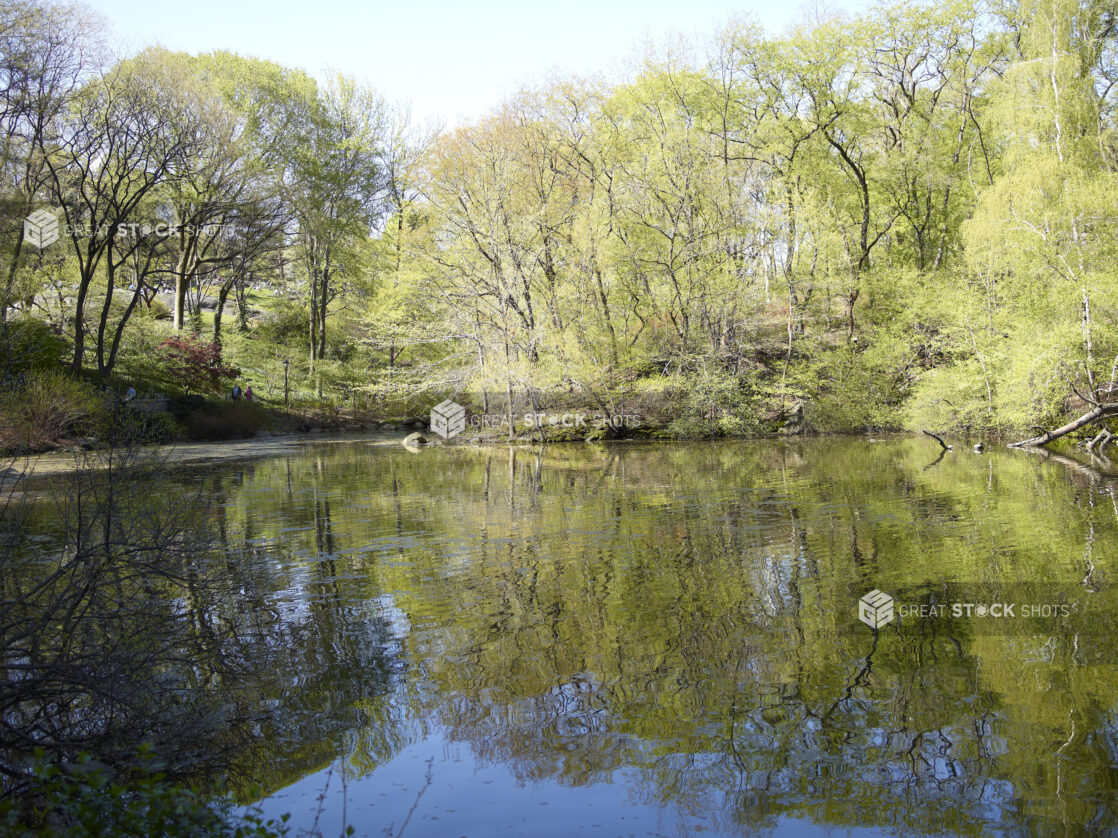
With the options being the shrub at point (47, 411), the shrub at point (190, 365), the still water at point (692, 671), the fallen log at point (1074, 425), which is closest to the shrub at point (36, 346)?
the shrub at point (47, 411)

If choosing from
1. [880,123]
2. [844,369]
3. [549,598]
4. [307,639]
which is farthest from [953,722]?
[880,123]

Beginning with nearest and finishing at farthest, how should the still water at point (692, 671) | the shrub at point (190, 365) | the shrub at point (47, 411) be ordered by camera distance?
Result: the still water at point (692, 671)
the shrub at point (47, 411)
the shrub at point (190, 365)

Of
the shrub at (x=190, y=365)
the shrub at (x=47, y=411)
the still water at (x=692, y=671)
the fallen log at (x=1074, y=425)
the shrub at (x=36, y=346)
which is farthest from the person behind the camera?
the shrub at (x=190, y=365)

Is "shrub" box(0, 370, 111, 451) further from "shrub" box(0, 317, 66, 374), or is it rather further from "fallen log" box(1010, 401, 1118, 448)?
"fallen log" box(1010, 401, 1118, 448)

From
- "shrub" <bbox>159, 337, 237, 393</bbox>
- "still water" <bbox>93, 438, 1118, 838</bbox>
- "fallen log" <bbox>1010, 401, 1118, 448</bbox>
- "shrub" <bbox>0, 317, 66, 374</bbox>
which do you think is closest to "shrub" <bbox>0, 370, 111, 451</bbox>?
"shrub" <bbox>0, 317, 66, 374</bbox>

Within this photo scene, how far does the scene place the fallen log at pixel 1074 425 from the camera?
70.4 feet

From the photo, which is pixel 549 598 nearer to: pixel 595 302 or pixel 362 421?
pixel 595 302

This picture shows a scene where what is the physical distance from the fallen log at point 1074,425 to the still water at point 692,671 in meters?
7.41

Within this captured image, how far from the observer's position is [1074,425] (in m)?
21.9

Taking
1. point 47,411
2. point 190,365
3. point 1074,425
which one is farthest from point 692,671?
point 190,365

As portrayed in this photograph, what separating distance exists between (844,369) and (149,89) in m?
28.1

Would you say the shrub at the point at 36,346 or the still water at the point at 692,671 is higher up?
the shrub at the point at 36,346

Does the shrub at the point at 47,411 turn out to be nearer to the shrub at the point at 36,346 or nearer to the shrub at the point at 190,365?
the shrub at the point at 36,346

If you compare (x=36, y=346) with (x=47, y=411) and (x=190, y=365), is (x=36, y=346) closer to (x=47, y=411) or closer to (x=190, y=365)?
(x=47, y=411)
